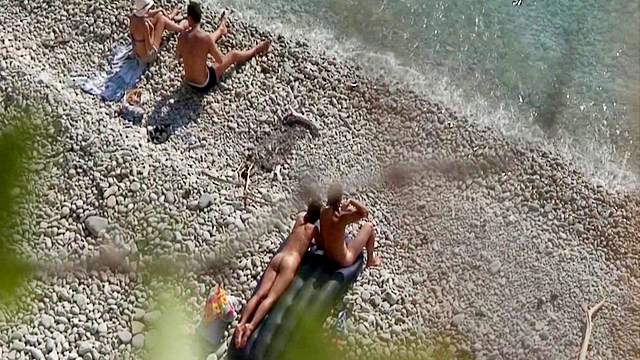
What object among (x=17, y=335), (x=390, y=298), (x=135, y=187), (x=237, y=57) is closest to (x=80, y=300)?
(x=17, y=335)

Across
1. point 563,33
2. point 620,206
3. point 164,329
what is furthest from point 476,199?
point 164,329

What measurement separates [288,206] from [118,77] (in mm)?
2716

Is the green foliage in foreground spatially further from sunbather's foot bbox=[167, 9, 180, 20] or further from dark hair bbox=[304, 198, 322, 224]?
dark hair bbox=[304, 198, 322, 224]

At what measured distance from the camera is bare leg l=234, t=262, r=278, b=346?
731 cm

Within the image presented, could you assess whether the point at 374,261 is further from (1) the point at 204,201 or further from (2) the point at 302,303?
(1) the point at 204,201

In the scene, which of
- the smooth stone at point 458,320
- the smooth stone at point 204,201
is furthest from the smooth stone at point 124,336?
the smooth stone at point 458,320

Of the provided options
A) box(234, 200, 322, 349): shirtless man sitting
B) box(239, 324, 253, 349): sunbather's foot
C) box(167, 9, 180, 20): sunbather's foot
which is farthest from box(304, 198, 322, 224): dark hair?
box(167, 9, 180, 20): sunbather's foot

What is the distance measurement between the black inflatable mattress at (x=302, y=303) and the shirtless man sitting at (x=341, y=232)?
0.11 m

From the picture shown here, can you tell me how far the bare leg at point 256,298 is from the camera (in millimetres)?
7312

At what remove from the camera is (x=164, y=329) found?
7730mm

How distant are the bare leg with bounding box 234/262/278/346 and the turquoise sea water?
349 centimetres

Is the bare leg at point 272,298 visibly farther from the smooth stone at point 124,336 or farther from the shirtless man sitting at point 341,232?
the smooth stone at point 124,336

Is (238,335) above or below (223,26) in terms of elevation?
below

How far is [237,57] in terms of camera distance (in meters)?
9.67
